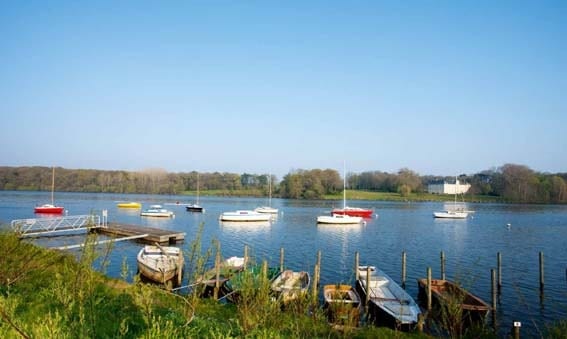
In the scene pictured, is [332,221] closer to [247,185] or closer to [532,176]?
[532,176]

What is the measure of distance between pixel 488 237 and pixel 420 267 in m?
24.8

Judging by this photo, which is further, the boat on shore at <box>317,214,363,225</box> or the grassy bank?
the boat on shore at <box>317,214,363,225</box>

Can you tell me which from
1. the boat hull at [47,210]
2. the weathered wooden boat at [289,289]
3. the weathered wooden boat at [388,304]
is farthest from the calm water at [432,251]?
the boat hull at [47,210]

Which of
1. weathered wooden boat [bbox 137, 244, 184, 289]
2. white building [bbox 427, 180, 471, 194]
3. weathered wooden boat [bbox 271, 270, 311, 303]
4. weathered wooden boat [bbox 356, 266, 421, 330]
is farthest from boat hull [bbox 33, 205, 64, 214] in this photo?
white building [bbox 427, 180, 471, 194]

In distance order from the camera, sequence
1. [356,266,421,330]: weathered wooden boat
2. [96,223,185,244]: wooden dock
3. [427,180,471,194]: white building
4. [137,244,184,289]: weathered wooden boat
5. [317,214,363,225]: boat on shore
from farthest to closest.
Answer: [427,180,471,194]: white building, [317,214,363,225]: boat on shore, [96,223,185,244]: wooden dock, [137,244,184,289]: weathered wooden boat, [356,266,421,330]: weathered wooden boat

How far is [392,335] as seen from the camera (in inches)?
532

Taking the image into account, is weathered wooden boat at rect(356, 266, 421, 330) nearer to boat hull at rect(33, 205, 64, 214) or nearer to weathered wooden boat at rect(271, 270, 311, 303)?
weathered wooden boat at rect(271, 270, 311, 303)

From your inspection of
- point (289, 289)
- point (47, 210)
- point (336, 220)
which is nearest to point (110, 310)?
point (289, 289)

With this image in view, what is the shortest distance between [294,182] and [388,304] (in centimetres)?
13129

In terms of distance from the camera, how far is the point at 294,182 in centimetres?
14988

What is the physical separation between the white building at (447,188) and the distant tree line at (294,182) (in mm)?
4281

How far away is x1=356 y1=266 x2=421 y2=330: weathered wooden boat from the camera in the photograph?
16.7 m

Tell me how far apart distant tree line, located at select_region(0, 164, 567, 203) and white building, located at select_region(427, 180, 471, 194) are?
14.0 feet

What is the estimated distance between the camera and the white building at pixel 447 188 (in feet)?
559
